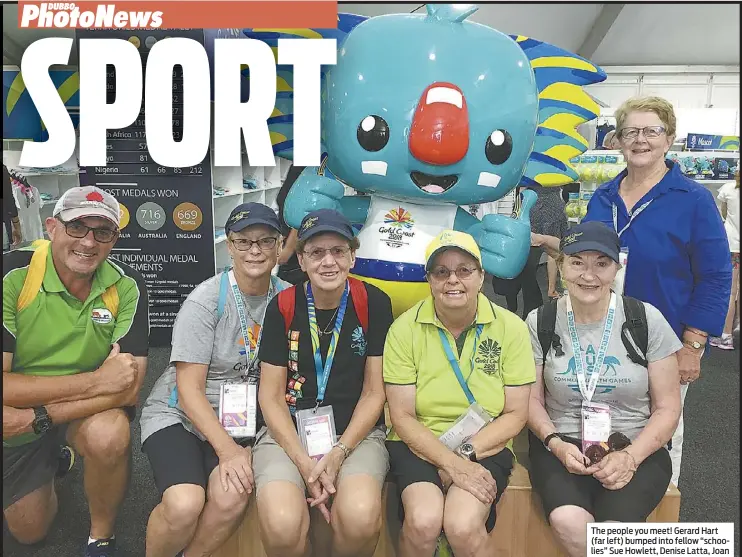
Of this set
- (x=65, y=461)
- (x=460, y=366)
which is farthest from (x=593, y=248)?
(x=65, y=461)

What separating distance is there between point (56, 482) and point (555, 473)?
182cm

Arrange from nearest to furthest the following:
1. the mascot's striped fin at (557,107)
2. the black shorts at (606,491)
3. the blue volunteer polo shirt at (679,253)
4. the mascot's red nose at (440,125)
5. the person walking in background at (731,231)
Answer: the black shorts at (606,491)
the mascot's red nose at (440,125)
the blue volunteer polo shirt at (679,253)
the mascot's striped fin at (557,107)
the person walking in background at (731,231)

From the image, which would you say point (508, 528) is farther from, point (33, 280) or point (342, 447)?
point (33, 280)

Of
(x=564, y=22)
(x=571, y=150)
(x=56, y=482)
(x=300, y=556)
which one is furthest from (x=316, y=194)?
(x=564, y=22)

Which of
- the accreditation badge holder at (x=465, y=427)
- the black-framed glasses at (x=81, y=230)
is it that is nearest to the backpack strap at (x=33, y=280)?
the black-framed glasses at (x=81, y=230)

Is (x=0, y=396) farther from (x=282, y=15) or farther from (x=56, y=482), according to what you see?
(x=282, y=15)

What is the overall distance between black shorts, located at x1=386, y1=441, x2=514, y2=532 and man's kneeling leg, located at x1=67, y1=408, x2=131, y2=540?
847mm

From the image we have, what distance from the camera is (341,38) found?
194cm

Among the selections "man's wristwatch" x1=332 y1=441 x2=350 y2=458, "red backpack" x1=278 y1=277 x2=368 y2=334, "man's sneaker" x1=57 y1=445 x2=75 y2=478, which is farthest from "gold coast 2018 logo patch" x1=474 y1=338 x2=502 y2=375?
"man's sneaker" x1=57 y1=445 x2=75 y2=478

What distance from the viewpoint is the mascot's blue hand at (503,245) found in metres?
1.98

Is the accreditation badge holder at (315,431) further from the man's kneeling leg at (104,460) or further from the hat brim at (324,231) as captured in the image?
the man's kneeling leg at (104,460)

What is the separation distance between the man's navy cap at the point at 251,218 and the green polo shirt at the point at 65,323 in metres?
0.43

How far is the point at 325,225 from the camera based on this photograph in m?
1.64

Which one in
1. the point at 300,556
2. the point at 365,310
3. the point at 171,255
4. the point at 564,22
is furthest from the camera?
the point at 564,22
